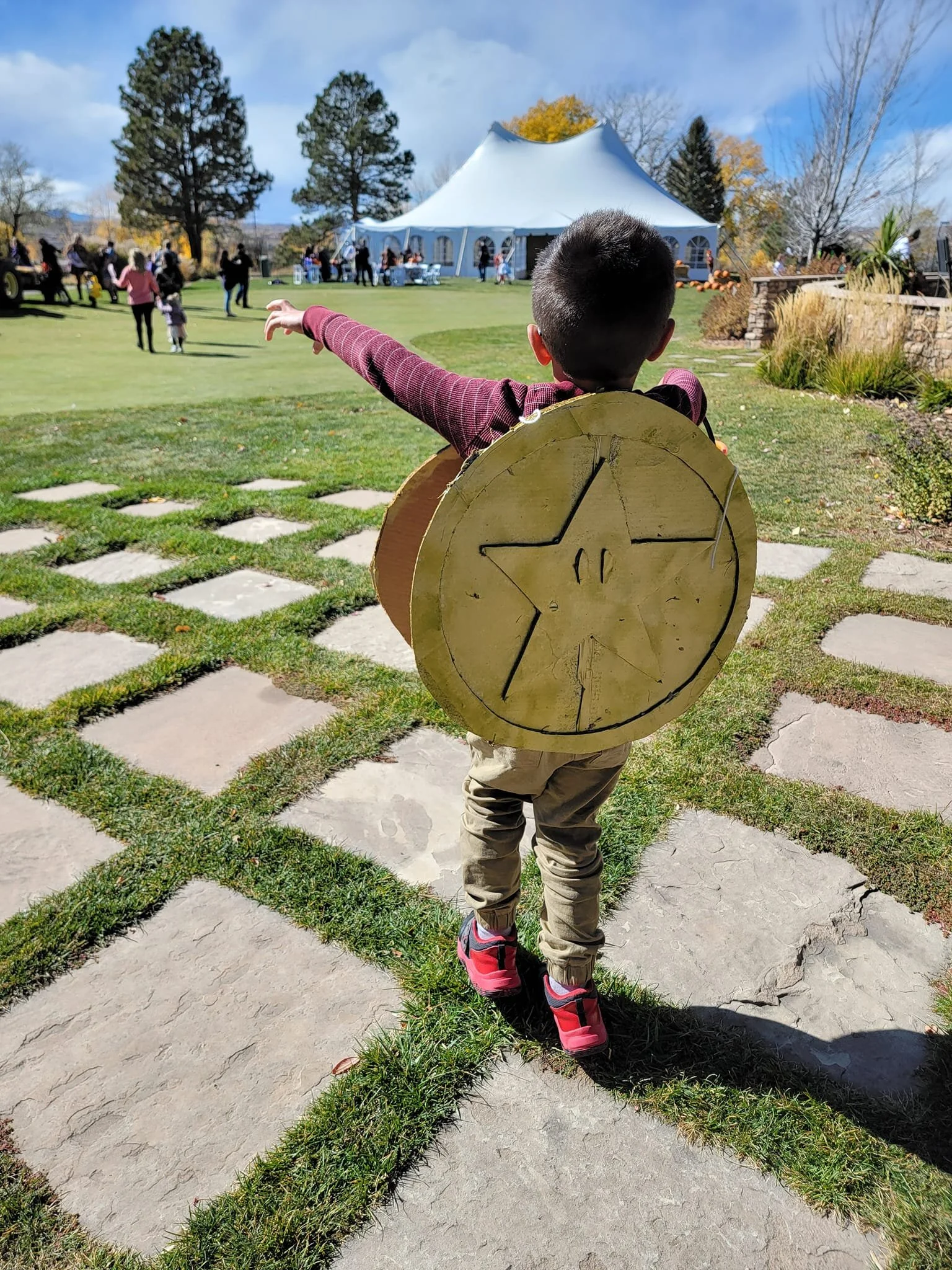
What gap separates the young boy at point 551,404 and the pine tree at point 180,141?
5426cm

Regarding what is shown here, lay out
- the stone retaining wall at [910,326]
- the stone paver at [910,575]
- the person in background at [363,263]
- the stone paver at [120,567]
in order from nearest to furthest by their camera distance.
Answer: the stone paver at [910,575]
the stone paver at [120,567]
the stone retaining wall at [910,326]
the person in background at [363,263]

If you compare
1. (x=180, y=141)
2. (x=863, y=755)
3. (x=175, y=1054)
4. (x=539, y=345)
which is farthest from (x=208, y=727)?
(x=180, y=141)

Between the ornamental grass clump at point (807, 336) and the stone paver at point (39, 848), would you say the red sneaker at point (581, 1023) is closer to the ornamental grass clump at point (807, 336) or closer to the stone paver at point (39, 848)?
the stone paver at point (39, 848)

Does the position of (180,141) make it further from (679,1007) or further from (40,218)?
(679,1007)

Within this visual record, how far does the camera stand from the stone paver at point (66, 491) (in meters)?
5.82

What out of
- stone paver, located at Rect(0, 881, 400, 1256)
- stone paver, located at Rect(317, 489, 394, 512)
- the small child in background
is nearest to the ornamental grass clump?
stone paver, located at Rect(317, 489, 394, 512)

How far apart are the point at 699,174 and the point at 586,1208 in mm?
64025

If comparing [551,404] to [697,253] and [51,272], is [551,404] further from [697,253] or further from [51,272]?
[697,253]

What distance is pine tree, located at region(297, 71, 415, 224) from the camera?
198ft

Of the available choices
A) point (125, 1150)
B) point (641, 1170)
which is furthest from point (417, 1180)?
point (125, 1150)

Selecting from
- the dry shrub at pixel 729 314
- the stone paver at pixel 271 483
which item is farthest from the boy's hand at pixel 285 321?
the dry shrub at pixel 729 314

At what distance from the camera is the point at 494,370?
38.2 ft

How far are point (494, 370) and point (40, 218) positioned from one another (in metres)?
57.1

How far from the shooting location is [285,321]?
2.02 metres
